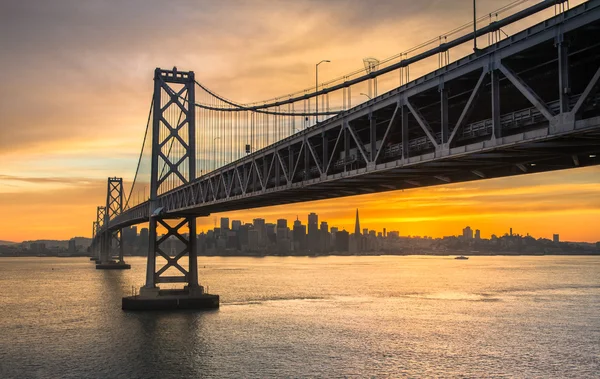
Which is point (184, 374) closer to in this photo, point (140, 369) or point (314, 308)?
point (140, 369)

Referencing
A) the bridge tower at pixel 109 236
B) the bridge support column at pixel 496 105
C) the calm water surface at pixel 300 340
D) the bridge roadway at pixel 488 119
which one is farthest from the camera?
the bridge tower at pixel 109 236

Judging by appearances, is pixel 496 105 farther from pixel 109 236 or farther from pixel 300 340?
pixel 109 236

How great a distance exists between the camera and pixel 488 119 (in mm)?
22516

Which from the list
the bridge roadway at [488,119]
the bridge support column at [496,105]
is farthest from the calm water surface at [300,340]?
the bridge support column at [496,105]

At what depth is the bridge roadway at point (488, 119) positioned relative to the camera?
17.8 meters

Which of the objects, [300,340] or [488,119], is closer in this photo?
[488,119]

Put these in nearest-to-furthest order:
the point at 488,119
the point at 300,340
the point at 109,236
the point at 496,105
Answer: the point at 496,105
the point at 488,119
the point at 300,340
the point at 109,236

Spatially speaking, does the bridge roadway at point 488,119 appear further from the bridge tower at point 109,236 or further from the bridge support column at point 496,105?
Answer: the bridge tower at point 109,236

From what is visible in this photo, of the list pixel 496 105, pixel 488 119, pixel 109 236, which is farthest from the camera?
pixel 109 236

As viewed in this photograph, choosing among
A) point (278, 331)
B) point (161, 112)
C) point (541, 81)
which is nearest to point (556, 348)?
point (278, 331)

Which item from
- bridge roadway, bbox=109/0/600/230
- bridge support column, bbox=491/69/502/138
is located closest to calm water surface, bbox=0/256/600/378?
bridge roadway, bbox=109/0/600/230

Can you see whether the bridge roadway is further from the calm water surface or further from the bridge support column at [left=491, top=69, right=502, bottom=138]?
the calm water surface

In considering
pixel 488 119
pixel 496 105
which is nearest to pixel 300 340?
pixel 488 119

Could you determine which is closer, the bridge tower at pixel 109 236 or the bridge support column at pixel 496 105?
the bridge support column at pixel 496 105
